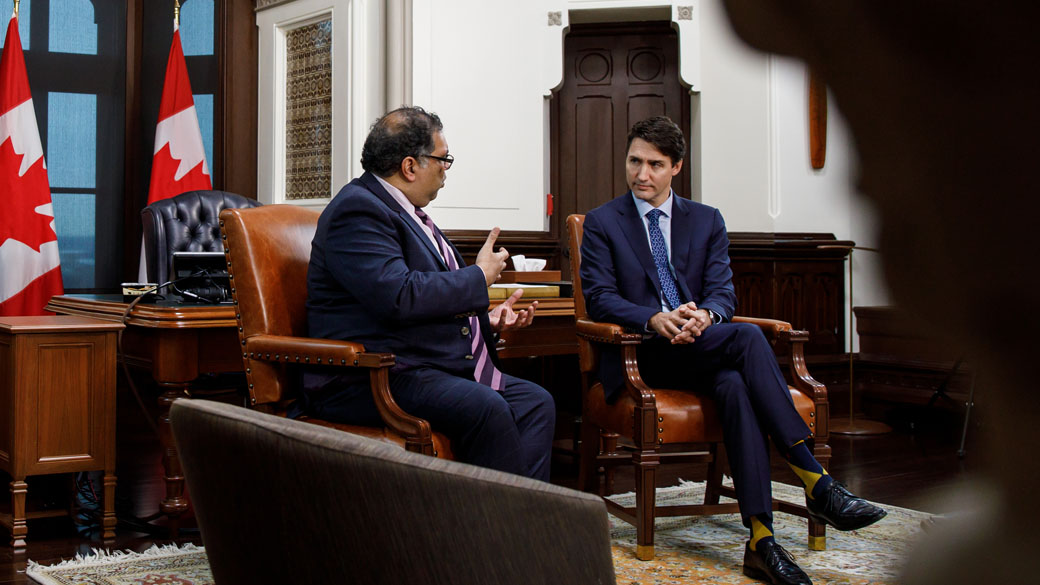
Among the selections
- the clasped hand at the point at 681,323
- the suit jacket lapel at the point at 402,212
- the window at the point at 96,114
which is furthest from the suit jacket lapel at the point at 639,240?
the window at the point at 96,114

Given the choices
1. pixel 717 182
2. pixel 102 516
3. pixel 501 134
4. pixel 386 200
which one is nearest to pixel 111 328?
pixel 102 516

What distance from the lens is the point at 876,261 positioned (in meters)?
0.24

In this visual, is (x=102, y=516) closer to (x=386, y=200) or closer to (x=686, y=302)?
(x=386, y=200)

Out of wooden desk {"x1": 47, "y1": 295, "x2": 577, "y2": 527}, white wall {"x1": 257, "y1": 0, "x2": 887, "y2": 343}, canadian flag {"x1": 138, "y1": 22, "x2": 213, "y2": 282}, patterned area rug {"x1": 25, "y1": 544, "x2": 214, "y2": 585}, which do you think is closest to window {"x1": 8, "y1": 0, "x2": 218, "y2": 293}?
canadian flag {"x1": 138, "y1": 22, "x2": 213, "y2": 282}

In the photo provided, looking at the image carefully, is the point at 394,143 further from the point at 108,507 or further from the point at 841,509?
the point at 841,509

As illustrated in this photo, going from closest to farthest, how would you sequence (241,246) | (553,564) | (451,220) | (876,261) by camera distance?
(876,261), (553,564), (241,246), (451,220)

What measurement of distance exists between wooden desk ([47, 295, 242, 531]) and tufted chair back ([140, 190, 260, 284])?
1300 millimetres

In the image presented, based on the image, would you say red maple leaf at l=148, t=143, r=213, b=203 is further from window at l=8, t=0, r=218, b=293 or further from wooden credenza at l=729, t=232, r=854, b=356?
wooden credenza at l=729, t=232, r=854, b=356

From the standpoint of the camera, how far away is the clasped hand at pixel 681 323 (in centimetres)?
287

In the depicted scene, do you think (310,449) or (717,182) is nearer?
(310,449)

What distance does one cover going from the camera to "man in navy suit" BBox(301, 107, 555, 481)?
94.4 inches

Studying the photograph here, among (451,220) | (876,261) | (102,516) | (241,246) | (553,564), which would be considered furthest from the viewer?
(451,220)

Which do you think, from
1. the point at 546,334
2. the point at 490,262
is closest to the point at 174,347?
the point at 490,262

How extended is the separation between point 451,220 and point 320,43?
1.46 meters
